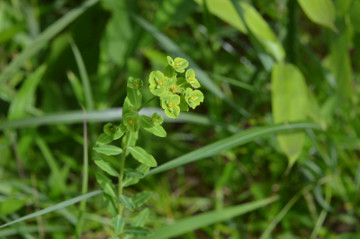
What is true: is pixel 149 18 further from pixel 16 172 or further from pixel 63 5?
pixel 16 172

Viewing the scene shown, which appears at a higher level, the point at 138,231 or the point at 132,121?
the point at 132,121

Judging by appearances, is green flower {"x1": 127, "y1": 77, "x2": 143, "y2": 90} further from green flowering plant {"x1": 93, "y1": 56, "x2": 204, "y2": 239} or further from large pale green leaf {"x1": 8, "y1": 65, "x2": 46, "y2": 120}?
large pale green leaf {"x1": 8, "y1": 65, "x2": 46, "y2": 120}

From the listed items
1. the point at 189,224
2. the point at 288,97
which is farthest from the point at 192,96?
the point at 288,97

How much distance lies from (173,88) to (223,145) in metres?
0.22

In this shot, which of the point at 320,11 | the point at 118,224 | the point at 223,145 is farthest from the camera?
the point at 320,11

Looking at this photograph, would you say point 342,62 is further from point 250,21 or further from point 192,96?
point 192,96

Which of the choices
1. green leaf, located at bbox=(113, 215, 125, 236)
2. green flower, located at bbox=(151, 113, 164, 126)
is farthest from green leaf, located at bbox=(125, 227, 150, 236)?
green flower, located at bbox=(151, 113, 164, 126)

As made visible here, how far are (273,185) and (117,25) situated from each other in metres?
0.52

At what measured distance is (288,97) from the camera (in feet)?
2.71

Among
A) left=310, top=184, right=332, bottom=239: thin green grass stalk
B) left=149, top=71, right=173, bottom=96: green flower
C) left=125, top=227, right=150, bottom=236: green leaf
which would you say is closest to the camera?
left=149, top=71, right=173, bottom=96: green flower

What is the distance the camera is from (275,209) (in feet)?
3.05

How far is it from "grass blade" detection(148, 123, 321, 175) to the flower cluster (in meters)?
0.15

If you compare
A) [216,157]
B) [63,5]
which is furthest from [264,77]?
[63,5]

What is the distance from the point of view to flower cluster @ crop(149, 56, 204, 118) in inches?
18.0
